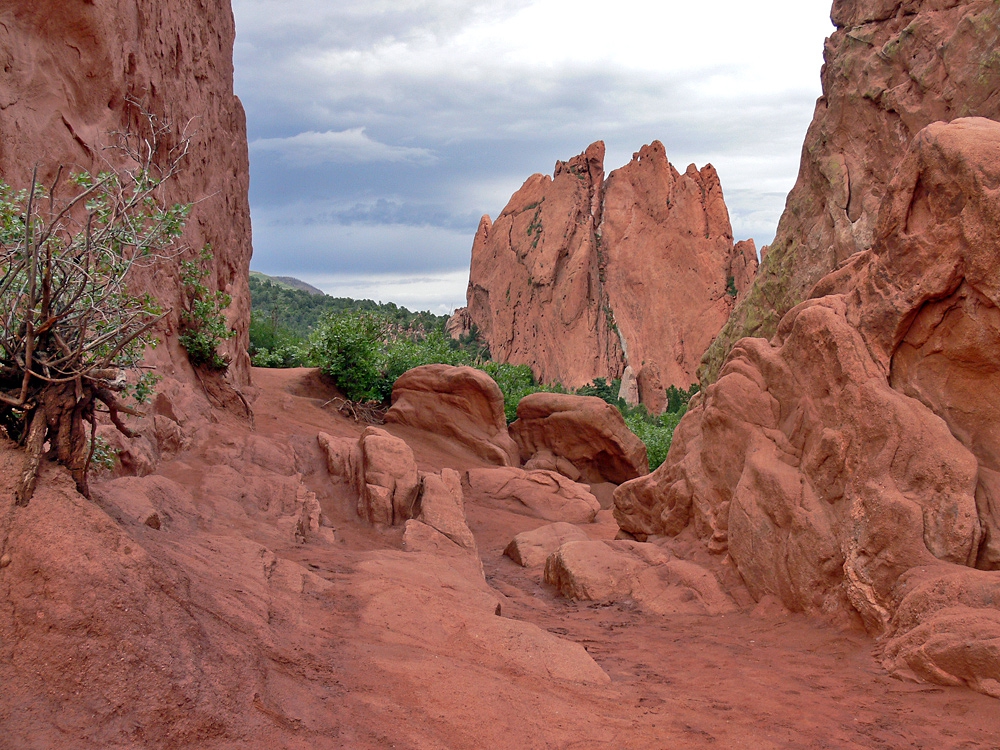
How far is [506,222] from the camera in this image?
51.6 m

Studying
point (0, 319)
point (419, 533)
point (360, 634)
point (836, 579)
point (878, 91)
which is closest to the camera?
point (0, 319)

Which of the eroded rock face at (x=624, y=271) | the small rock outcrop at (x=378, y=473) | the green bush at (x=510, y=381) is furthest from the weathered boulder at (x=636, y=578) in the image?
the eroded rock face at (x=624, y=271)

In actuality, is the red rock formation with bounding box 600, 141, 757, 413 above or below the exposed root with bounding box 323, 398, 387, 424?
above

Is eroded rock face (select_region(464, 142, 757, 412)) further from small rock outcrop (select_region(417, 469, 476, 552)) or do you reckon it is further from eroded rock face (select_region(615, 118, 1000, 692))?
eroded rock face (select_region(615, 118, 1000, 692))

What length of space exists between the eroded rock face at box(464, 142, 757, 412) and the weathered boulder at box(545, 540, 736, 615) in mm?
38056

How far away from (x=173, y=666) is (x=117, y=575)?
47cm

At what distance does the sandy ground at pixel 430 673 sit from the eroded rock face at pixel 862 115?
1296 cm

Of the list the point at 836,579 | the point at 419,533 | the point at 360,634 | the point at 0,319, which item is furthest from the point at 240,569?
the point at 836,579

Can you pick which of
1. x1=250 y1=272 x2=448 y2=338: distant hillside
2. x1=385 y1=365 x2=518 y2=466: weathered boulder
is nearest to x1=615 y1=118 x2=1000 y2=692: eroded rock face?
x1=385 y1=365 x2=518 y2=466: weathered boulder

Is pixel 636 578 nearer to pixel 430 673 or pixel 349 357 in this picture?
pixel 430 673

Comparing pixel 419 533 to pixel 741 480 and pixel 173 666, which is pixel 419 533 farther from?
pixel 173 666

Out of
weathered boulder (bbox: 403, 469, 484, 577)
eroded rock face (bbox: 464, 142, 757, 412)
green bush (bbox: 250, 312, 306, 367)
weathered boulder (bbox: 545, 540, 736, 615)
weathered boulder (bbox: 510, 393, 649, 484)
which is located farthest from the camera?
eroded rock face (bbox: 464, 142, 757, 412)

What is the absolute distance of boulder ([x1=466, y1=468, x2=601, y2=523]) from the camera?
47.0 feet

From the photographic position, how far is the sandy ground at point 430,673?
117 inches
